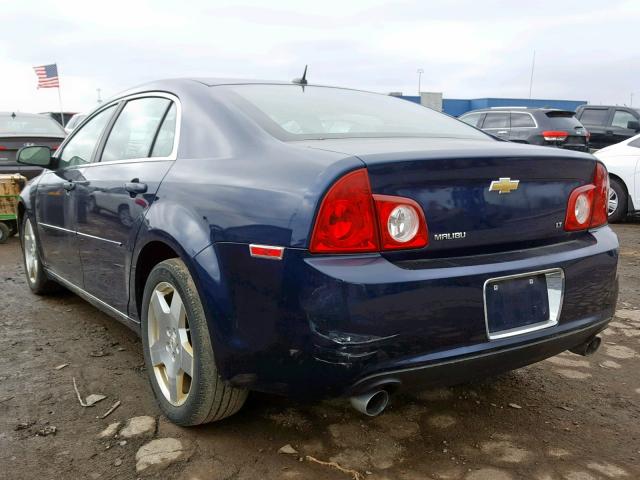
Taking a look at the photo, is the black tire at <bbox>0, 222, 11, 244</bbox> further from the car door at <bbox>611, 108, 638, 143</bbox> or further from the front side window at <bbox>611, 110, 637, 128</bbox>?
the front side window at <bbox>611, 110, 637, 128</bbox>

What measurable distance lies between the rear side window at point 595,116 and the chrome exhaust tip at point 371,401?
14.1 metres

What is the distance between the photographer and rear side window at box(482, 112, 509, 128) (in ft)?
40.8

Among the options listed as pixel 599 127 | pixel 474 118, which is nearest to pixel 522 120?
pixel 474 118

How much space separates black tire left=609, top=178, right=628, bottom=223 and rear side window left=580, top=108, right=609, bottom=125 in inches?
256

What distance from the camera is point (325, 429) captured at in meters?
2.48

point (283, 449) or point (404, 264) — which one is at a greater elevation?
point (404, 264)

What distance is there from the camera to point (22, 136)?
8.05m

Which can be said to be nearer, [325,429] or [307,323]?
[307,323]

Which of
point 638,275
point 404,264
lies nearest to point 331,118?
point 404,264

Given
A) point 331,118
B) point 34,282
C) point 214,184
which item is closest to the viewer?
point 214,184

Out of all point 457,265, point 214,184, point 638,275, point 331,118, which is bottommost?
point 638,275

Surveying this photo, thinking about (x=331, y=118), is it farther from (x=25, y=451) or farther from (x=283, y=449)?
(x=25, y=451)

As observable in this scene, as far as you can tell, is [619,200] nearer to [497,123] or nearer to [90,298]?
[497,123]

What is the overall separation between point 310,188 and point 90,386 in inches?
68.2
